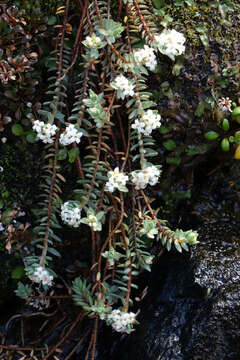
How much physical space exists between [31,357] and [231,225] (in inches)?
49.7

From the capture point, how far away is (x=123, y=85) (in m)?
1.94

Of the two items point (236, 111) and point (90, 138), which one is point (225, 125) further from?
point (90, 138)

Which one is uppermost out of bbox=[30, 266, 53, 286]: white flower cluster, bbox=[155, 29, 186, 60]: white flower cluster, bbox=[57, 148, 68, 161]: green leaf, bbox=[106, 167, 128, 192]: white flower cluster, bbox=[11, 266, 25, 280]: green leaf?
bbox=[155, 29, 186, 60]: white flower cluster

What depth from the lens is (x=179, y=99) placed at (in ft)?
7.64

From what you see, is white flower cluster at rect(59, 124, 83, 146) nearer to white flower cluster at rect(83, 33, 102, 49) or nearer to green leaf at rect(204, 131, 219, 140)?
white flower cluster at rect(83, 33, 102, 49)

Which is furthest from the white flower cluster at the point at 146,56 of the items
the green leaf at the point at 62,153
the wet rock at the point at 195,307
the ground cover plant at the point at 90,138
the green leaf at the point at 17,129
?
the wet rock at the point at 195,307

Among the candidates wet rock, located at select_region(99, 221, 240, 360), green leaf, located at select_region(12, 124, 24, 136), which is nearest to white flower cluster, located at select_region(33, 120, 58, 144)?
green leaf, located at select_region(12, 124, 24, 136)

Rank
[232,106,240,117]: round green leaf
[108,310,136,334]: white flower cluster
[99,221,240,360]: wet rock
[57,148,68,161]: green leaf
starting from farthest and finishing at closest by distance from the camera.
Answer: [232,106,240,117]: round green leaf < [57,148,68,161]: green leaf < [108,310,136,334]: white flower cluster < [99,221,240,360]: wet rock

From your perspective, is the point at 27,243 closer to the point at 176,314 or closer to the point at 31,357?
the point at 31,357

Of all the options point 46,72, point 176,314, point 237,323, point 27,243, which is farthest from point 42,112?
point 237,323

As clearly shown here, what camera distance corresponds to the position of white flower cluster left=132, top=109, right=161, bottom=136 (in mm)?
1949

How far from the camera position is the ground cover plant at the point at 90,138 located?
1.97m

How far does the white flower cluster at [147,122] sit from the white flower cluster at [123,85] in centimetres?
13

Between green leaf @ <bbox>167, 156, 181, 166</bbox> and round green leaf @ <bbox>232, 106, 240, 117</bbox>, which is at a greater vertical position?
round green leaf @ <bbox>232, 106, 240, 117</bbox>
